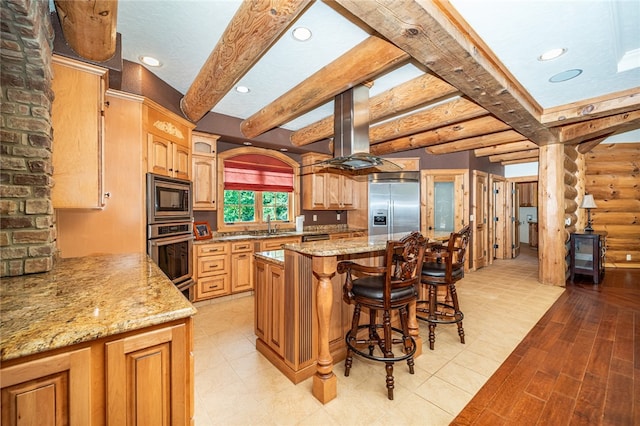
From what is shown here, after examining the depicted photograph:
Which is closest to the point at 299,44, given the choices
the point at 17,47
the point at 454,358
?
the point at 17,47

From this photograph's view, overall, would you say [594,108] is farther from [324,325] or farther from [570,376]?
[324,325]

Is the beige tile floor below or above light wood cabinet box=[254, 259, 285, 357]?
below

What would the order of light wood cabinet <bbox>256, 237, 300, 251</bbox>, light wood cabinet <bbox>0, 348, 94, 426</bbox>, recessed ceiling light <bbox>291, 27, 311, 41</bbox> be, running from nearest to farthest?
light wood cabinet <bbox>0, 348, 94, 426</bbox> < recessed ceiling light <bbox>291, 27, 311, 41</bbox> < light wood cabinet <bbox>256, 237, 300, 251</bbox>

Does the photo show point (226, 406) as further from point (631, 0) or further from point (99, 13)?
point (631, 0)

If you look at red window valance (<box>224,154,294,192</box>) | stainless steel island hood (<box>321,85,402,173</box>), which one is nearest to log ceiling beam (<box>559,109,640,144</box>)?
stainless steel island hood (<box>321,85,402,173</box>)

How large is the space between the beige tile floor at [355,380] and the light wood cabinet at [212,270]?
36 centimetres

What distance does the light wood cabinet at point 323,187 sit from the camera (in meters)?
5.23

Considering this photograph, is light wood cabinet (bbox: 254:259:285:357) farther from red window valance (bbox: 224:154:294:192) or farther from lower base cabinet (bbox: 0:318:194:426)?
red window valance (bbox: 224:154:294:192)

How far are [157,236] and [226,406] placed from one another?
1.77 meters

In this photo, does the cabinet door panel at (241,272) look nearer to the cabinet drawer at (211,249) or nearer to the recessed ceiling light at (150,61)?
the cabinet drawer at (211,249)

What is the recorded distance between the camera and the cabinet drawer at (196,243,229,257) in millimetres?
3652

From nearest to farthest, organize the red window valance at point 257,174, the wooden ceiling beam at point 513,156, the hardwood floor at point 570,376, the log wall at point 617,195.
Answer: the hardwood floor at point 570,376 < the red window valance at point 257,174 < the log wall at point 617,195 < the wooden ceiling beam at point 513,156

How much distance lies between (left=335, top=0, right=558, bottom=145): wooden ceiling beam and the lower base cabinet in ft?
5.85

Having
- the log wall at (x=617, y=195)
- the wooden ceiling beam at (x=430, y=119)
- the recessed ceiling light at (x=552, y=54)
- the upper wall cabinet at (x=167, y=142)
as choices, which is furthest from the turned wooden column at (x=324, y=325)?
the log wall at (x=617, y=195)
